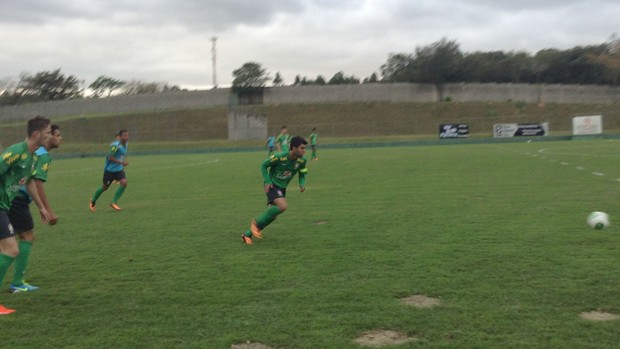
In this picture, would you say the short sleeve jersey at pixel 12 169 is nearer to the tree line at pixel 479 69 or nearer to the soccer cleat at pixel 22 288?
the soccer cleat at pixel 22 288

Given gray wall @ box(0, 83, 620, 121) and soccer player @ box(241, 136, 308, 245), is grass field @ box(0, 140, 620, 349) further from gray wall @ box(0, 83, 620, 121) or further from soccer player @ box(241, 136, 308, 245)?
gray wall @ box(0, 83, 620, 121)

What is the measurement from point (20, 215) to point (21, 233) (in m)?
0.20

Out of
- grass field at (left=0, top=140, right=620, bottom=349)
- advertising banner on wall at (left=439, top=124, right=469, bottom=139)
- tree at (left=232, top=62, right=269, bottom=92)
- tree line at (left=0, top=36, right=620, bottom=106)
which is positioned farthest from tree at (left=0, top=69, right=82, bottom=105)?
grass field at (left=0, top=140, right=620, bottom=349)

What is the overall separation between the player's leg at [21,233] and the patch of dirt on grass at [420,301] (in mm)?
3848

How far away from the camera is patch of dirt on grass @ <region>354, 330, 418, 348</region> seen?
4.38 metres

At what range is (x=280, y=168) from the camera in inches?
353

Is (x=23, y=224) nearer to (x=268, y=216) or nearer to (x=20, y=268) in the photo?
(x=20, y=268)

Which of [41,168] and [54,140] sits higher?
[54,140]

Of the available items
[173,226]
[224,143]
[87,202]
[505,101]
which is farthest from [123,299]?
[505,101]

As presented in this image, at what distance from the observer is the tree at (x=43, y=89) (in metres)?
90.6

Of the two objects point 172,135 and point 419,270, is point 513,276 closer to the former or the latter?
point 419,270

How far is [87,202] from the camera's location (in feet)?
48.8

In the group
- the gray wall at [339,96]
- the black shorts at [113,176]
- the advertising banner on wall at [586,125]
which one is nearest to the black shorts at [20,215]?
the black shorts at [113,176]

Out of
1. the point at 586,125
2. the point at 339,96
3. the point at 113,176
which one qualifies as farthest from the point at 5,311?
the point at 339,96
